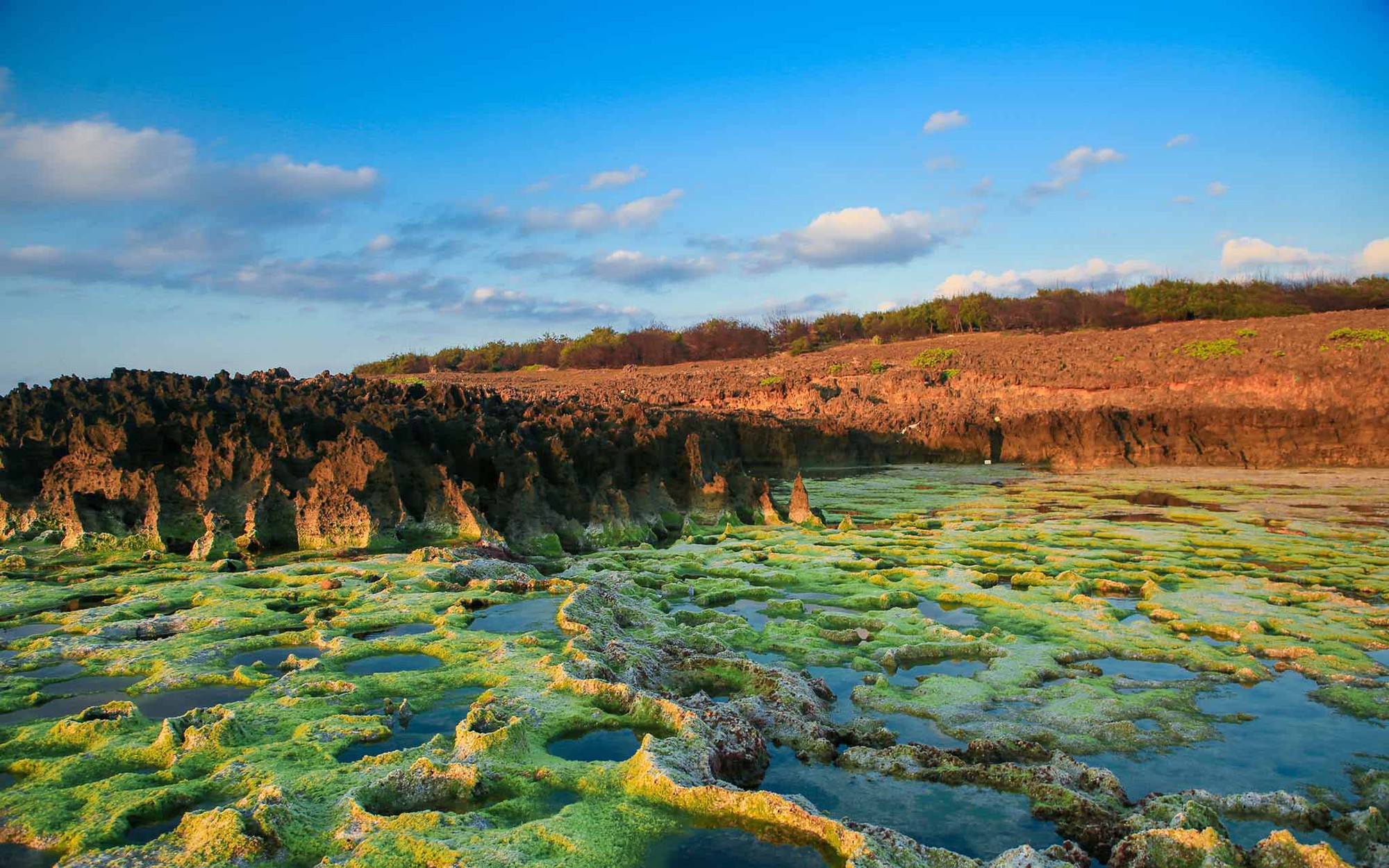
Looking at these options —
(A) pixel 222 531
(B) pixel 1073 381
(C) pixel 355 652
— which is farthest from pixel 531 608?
(B) pixel 1073 381

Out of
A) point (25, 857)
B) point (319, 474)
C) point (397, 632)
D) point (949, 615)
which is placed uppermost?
point (319, 474)

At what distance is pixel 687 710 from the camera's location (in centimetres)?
415

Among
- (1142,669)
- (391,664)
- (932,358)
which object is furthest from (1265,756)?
(932,358)

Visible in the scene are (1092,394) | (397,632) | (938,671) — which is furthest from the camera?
(1092,394)

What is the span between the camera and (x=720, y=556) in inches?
383

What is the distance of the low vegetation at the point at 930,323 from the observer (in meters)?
38.2

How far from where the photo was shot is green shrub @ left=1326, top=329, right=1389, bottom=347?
84.0ft

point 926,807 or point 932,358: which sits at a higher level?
point 932,358

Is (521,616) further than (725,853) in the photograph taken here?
Yes

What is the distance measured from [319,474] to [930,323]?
135 feet

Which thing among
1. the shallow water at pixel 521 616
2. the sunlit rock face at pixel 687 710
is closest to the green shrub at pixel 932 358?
the sunlit rock face at pixel 687 710

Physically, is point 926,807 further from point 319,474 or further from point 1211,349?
point 1211,349

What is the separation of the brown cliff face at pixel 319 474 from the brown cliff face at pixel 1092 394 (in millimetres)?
11264

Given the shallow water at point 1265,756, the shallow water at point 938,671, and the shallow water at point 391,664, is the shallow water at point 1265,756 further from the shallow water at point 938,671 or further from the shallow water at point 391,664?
the shallow water at point 391,664
